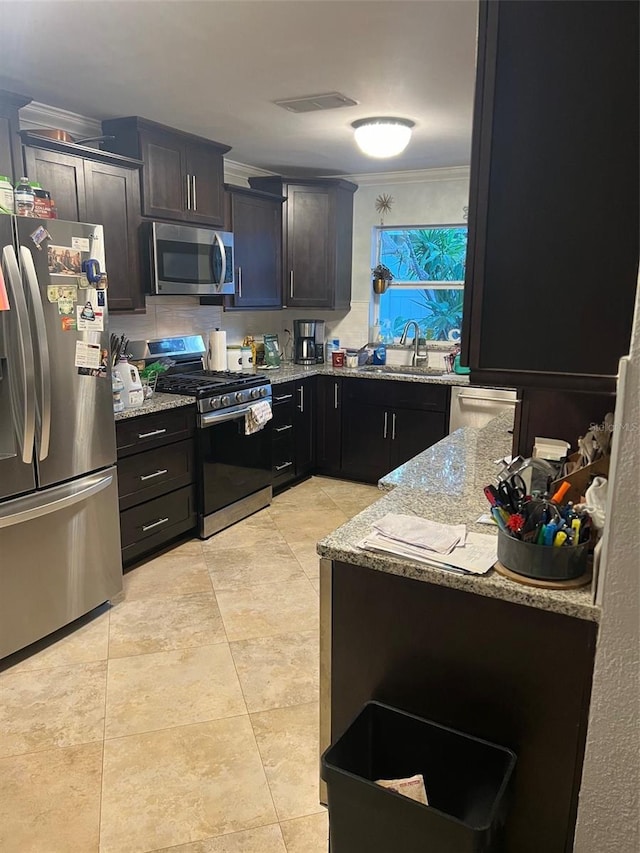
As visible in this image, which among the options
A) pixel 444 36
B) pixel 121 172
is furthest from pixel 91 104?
pixel 444 36

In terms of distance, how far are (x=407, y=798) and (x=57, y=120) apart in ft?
12.0

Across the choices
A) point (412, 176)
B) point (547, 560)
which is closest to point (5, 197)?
point (547, 560)

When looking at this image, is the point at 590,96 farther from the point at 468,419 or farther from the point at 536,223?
the point at 468,419

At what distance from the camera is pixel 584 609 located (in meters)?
1.33

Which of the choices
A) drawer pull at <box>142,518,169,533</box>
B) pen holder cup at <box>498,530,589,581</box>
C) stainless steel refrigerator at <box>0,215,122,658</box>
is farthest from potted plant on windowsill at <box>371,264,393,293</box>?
pen holder cup at <box>498,530,589,581</box>

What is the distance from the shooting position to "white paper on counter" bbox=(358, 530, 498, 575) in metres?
1.51

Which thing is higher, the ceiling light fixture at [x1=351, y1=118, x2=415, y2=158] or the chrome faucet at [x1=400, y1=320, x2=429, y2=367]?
the ceiling light fixture at [x1=351, y1=118, x2=415, y2=158]

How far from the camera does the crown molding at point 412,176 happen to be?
4969 mm

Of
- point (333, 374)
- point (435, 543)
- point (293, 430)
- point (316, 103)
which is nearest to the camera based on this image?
point (435, 543)

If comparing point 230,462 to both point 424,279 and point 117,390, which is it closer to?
point 117,390

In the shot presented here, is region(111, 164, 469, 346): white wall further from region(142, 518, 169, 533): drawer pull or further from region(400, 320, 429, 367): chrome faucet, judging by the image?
region(142, 518, 169, 533): drawer pull

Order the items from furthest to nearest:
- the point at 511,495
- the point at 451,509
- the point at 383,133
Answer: the point at 383,133 → the point at 451,509 → the point at 511,495

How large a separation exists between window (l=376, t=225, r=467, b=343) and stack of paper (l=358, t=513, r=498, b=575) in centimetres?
372

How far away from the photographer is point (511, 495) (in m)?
1.49
